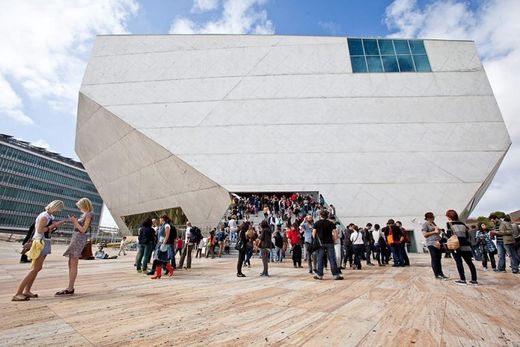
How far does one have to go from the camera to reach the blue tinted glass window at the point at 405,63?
2188 centimetres

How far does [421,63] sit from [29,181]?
8128 centimetres

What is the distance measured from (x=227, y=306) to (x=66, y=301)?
2382mm

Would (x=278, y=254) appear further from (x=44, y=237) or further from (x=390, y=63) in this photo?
(x=390, y=63)

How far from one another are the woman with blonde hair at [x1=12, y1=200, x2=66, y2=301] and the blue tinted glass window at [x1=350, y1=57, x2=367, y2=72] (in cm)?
2376

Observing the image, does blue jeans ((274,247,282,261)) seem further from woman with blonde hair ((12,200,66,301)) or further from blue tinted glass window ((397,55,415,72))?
blue tinted glass window ((397,55,415,72))

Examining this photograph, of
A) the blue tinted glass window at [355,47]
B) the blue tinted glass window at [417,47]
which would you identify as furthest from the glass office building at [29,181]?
the blue tinted glass window at [417,47]

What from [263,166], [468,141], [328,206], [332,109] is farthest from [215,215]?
[468,141]

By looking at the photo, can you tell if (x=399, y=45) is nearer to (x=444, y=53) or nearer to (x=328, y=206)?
(x=444, y=53)

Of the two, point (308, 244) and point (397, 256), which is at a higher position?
point (308, 244)

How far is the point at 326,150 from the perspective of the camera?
19.7 metres

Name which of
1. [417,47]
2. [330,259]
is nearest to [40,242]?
[330,259]

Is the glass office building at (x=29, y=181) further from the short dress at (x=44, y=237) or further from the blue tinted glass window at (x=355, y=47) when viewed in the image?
the blue tinted glass window at (x=355, y=47)

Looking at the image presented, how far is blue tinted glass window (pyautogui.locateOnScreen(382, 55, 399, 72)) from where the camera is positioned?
71.6 feet

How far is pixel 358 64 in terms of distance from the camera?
72.4ft
